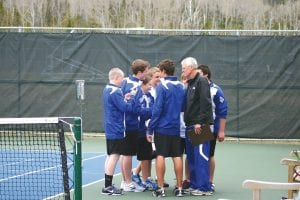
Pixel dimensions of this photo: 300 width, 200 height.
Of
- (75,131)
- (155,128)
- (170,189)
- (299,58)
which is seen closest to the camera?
(75,131)

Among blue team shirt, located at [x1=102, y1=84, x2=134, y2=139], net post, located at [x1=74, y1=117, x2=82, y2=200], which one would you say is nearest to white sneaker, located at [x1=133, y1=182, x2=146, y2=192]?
blue team shirt, located at [x1=102, y1=84, x2=134, y2=139]

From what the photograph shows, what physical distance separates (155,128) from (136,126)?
19.3 inches

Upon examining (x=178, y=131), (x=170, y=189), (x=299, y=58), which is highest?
(x=299, y=58)

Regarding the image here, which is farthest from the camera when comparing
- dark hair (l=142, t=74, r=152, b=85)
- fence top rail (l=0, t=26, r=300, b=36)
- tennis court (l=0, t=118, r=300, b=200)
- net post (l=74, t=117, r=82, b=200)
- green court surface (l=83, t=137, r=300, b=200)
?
fence top rail (l=0, t=26, r=300, b=36)

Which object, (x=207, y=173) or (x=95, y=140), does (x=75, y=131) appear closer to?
(x=207, y=173)

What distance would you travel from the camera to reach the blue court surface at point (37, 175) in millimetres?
8156

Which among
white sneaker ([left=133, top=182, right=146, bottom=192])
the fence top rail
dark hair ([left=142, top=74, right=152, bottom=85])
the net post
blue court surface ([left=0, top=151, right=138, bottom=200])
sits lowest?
white sneaker ([left=133, top=182, right=146, bottom=192])

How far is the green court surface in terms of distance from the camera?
8.33 meters

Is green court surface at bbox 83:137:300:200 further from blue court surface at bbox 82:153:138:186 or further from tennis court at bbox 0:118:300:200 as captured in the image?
blue court surface at bbox 82:153:138:186

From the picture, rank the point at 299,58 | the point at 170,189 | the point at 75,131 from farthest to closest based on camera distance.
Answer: the point at 299,58 < the point at 170,189 < the point at 75,131

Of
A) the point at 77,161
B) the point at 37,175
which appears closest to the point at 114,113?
the point at 37,175

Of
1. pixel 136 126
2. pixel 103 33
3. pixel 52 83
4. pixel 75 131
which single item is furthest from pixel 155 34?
pixel 75 131

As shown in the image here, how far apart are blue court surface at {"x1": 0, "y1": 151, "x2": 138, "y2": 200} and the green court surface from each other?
1.29 feet

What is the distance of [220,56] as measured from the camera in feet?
46.9
